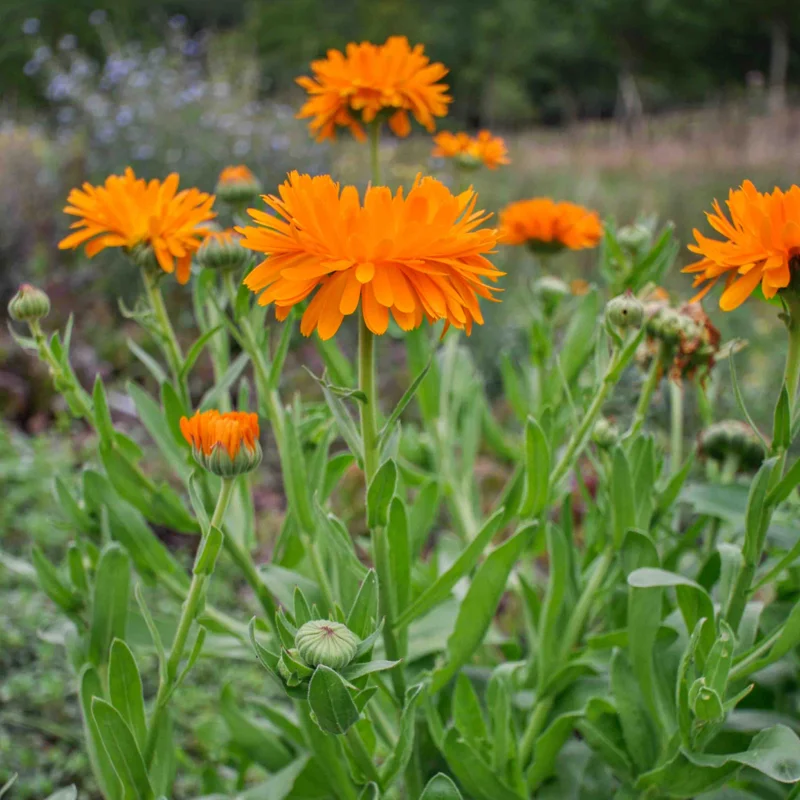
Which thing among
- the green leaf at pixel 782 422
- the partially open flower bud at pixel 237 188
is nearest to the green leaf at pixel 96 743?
the partially open flower bud at pixel 237 188

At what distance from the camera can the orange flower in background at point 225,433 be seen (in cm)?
87

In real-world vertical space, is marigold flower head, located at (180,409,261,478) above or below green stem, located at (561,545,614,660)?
above

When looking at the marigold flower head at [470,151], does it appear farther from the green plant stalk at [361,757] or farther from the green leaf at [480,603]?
the green plant stalk at [361,757]

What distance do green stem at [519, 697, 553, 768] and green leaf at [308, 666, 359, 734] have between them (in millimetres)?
510

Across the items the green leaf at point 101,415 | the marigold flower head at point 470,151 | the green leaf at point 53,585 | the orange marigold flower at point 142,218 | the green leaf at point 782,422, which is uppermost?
the marigold flower head at point 470,151

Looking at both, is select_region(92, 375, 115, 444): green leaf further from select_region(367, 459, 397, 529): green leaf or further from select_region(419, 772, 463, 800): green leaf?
select_region(419, 772, 463, 800): green leaf

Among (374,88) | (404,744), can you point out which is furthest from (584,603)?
(374,88)

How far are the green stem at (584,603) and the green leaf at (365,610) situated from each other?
1.50ft

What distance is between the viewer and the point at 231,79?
25.7 feet

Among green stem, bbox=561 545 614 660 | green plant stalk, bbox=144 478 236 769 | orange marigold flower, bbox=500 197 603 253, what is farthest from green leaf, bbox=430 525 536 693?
orange marigold flower, bbox=500 197 603 253

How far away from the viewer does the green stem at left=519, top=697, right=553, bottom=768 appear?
1224 mm

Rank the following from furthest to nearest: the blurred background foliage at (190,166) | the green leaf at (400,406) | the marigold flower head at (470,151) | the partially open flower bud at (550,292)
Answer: the blurred background foliage at (190,166) < the marigold flower head at (470,151) < the partially open flower bud at (550,292) < the green leaf at (400,406)

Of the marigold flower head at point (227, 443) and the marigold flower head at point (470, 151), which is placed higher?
the marigold flower head at point (470, 151)

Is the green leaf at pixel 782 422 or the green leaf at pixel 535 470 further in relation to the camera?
the green leaf at pixel 535 470
